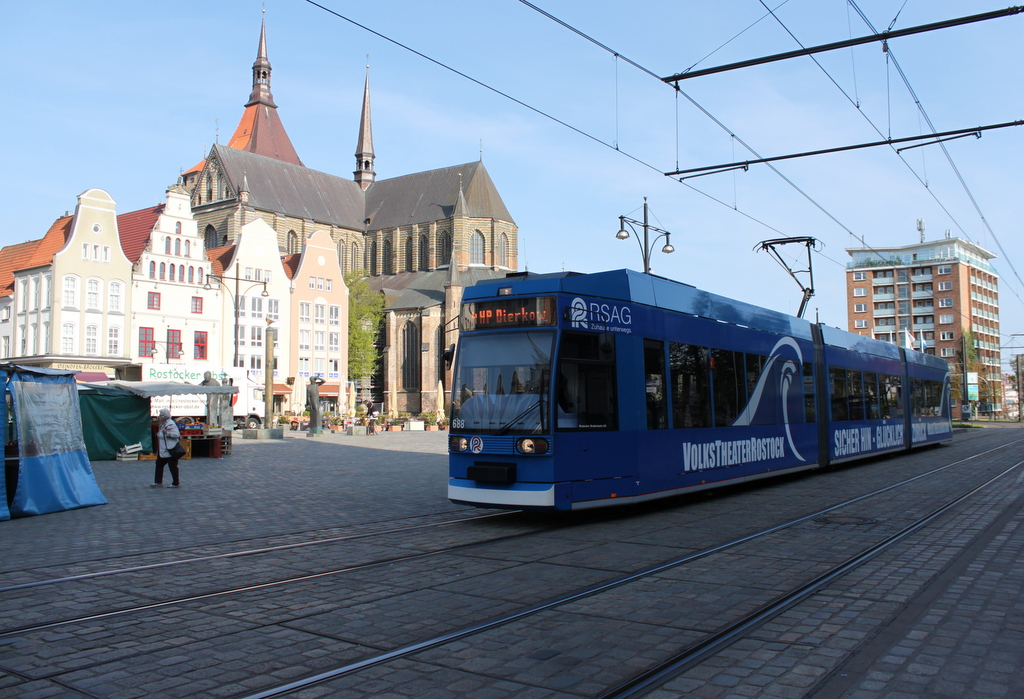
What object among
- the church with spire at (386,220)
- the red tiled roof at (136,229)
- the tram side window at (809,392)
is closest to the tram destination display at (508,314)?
the tram side window at (809,392)

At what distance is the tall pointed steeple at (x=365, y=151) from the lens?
3607 inches

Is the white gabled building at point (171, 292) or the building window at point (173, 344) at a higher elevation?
the white gabled building at point (171, 292)

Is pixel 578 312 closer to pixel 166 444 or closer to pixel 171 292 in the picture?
pixel 166 444

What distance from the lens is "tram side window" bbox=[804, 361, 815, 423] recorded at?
16375mm

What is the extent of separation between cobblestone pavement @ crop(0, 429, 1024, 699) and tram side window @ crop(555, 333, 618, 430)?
1307 millimetres

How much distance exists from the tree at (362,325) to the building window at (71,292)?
1043 inches

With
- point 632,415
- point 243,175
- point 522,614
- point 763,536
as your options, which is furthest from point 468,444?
point 243,175

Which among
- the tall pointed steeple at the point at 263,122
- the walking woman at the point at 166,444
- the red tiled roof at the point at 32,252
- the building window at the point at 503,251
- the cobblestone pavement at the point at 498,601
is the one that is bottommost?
the cobblestone pavement at the point at 498,601

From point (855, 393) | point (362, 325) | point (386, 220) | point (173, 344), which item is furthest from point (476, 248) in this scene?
point (855, 393)

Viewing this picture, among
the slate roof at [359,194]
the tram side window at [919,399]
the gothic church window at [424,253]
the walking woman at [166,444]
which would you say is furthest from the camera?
the gothic church window at [424,253]

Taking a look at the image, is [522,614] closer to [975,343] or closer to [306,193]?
[306,193]

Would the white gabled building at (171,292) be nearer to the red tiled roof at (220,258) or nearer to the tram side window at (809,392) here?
the red tiled roof at (220,258)

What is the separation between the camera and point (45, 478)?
12.1 metres

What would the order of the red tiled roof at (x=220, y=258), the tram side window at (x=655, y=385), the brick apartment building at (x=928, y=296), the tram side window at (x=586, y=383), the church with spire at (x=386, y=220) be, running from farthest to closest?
the brick apartment building at (x=928, y=296), the church with spire at (x=386, y=220), the red tiled roof at (x=220, y=258), the tram side window at (x=655, y=385), the tram side window at (x=586, y=383)
